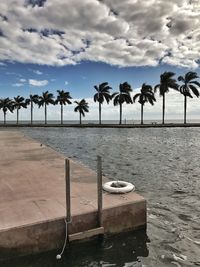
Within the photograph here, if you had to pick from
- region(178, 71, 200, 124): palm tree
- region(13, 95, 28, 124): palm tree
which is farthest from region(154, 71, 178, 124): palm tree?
region(13, 95, 28, 124): palm tree

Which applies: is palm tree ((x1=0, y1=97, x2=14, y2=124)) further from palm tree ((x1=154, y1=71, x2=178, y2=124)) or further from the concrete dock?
the concrete dock

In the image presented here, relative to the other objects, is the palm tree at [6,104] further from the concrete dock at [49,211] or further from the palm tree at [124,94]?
the concrete dock at [49,211]

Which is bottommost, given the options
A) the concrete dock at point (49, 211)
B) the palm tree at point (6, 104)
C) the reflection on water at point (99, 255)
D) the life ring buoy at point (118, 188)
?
the reflection on water at point (99, 255)

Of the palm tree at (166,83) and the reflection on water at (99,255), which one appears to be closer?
the reflection on water at (99,255)

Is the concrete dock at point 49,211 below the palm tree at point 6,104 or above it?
below

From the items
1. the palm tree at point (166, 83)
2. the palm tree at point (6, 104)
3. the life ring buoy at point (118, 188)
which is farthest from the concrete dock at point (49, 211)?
the palm tree at point (6, 104)

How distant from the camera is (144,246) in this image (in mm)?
6734

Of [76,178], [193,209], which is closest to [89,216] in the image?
[76,178]

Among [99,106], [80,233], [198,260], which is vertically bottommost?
[198,260]

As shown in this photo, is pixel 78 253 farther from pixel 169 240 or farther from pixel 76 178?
pixel 76 178

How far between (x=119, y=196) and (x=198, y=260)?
7.81ft

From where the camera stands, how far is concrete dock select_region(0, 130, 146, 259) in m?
5.80

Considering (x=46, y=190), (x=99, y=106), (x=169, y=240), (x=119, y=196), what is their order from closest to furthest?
(x=169, y=240) < (x=119, y=196) < (x=46, y=190) < (x=99, y=106)

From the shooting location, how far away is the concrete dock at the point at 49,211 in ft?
19.0
